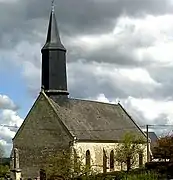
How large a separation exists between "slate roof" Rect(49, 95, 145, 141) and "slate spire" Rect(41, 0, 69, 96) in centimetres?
117

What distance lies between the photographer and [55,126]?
2480 inches

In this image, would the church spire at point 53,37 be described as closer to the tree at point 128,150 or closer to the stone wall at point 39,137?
the stone wall at point 39,137

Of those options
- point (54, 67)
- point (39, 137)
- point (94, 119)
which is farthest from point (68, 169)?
point (94, 119)

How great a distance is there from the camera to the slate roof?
210 ft

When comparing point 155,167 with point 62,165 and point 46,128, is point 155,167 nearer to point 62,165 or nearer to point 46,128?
point 46,128

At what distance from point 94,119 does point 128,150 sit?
5.84 m

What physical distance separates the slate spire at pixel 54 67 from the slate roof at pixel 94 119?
3.85 ft

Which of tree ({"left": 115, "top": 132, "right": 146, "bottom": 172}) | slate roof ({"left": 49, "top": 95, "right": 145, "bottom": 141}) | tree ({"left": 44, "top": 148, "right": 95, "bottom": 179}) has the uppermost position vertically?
slate roof ({"left": 49, "top": 95, "right": 145, "bottom": 141})

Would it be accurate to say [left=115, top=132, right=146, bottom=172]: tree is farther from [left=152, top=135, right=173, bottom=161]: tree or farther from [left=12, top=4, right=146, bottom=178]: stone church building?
[left=152, top=135, right=173, bottom=161]: tree

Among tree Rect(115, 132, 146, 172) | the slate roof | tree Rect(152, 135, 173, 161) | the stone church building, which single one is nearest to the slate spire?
the stone church building

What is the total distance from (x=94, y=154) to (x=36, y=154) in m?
Answer: 6.91

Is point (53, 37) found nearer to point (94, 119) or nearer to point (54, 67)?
point (54, 67)

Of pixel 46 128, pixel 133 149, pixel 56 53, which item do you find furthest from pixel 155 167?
pixel 56 53

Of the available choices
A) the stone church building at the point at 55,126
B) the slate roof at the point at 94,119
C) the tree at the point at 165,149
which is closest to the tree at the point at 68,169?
the stone church building at the point at 55,126
